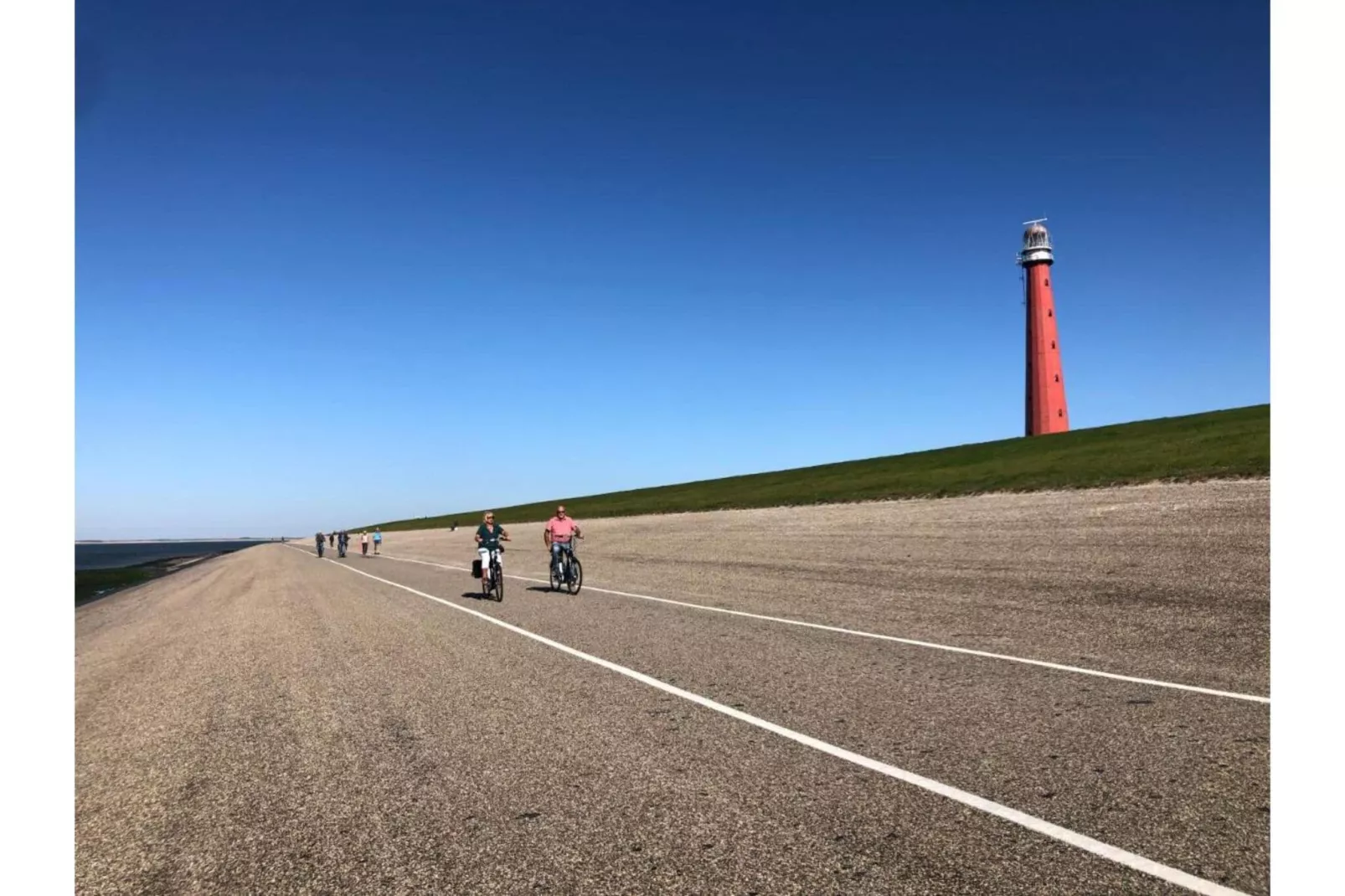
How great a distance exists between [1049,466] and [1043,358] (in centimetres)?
3357

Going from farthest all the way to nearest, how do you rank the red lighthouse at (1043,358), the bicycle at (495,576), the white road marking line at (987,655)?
the red lighthouse at (1043,358) → the bicycle at (495,576) → the white road marking line at (987,655)

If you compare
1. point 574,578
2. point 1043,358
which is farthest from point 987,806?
point 1043,358

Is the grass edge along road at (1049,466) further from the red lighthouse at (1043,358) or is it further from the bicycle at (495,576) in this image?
the bicycle at (495,576)

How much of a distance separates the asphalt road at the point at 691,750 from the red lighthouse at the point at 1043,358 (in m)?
52.5

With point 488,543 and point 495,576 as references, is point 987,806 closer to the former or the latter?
point 495,576

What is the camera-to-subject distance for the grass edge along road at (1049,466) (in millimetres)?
26250

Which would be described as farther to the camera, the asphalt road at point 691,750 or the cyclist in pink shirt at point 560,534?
the cyclist in pink shirt at point 560,534

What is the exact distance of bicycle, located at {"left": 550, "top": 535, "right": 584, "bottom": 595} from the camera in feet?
59.7

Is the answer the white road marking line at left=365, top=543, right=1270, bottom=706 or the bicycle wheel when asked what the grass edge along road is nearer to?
the white road marking line at left=365, top=543, right=1270, bottom=706

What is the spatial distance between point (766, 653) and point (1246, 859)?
19.7 ft

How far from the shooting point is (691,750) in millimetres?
5527

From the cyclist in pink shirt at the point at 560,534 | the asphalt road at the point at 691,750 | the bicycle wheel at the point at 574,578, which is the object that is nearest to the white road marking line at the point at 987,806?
the asphalt road at the point at 691,750

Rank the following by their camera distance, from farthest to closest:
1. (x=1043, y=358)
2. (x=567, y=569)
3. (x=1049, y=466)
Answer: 1. (x=1043, y=358)
2. (x=1049, y=466)
3. (x=567, y=569)
